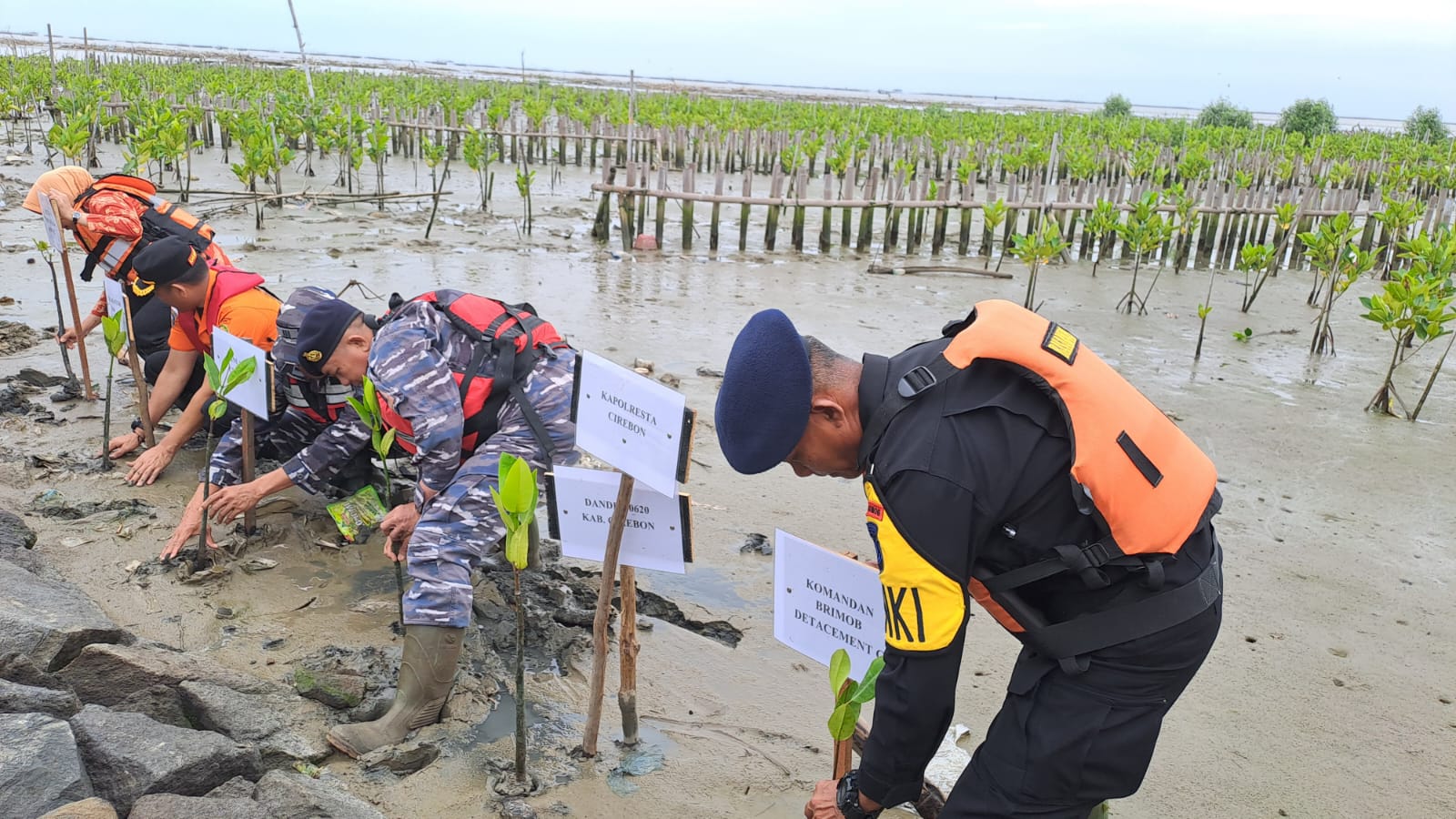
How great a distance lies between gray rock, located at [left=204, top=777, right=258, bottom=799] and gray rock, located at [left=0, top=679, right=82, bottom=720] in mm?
400

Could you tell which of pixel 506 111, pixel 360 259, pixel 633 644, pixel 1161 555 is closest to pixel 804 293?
pixel 360 259

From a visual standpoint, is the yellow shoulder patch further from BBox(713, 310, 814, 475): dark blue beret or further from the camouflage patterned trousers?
the camouflage patterned trousers

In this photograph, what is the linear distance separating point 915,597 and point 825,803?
0.64 meters

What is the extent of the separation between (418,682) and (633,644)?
654 mm

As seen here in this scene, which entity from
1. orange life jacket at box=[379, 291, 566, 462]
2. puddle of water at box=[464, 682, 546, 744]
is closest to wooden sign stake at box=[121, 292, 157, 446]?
orange life jacket at box=[379, 291, 566, 462]

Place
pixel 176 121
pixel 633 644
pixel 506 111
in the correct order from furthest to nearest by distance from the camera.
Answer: pixel 506 111
pixel 176 121
pixel 633 644

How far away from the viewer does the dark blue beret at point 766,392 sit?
1745 millimetres

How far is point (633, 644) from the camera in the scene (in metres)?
2.84

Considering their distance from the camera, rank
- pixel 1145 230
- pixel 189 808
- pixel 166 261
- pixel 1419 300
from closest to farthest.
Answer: pixel 189 808 → pixel 166 261 → pixel 1419 300 → pixel 1145 230

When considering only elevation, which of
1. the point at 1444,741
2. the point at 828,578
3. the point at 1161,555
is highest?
the point at 1161,555

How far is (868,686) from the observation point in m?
1.96

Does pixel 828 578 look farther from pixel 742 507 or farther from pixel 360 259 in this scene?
pixel 360 259

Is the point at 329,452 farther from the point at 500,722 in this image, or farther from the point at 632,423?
the point at 632,423

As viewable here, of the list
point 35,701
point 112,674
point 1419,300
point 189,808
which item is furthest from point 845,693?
point 1419,300
